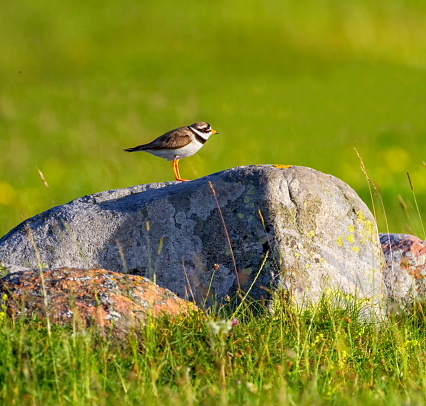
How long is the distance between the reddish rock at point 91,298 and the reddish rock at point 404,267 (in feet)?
8.15

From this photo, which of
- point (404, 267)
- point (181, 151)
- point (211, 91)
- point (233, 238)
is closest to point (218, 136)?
point (211, 91)

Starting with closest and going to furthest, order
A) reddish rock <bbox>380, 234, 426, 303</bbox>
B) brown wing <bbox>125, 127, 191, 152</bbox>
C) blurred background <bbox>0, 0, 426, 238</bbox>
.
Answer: reddish rock <bbox>380, 234, 426, 303</bbox> → brown wing <bbox>125, 127, 191, 152</bbox> → blurred background <bbox>0, 0, 426, 238</bbox>

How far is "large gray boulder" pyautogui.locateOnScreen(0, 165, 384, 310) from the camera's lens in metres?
6.27

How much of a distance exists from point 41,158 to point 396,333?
13308mm

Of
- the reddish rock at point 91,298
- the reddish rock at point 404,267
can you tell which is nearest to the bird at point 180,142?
the reddish rock at point 404,267

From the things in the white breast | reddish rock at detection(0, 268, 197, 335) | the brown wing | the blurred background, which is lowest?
reddish rock at detection(0, 268, 197, 335)

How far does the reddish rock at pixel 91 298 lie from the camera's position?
16.5 feet

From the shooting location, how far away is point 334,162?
16766 millimetres

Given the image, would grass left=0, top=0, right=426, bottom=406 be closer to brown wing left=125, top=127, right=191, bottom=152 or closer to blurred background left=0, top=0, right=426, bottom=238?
blurred background left=0, top=0, right=426, bottom=238

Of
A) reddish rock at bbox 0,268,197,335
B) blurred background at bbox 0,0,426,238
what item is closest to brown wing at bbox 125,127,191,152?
reddish rock at bbox 0,268,197,335

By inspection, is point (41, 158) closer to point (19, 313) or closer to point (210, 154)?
point (210, 154)

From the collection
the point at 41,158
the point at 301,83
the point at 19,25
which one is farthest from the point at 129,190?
the point at 19,25

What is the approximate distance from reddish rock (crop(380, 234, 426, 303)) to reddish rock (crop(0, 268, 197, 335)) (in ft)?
8.15

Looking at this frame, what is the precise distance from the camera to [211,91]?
24094 mm
